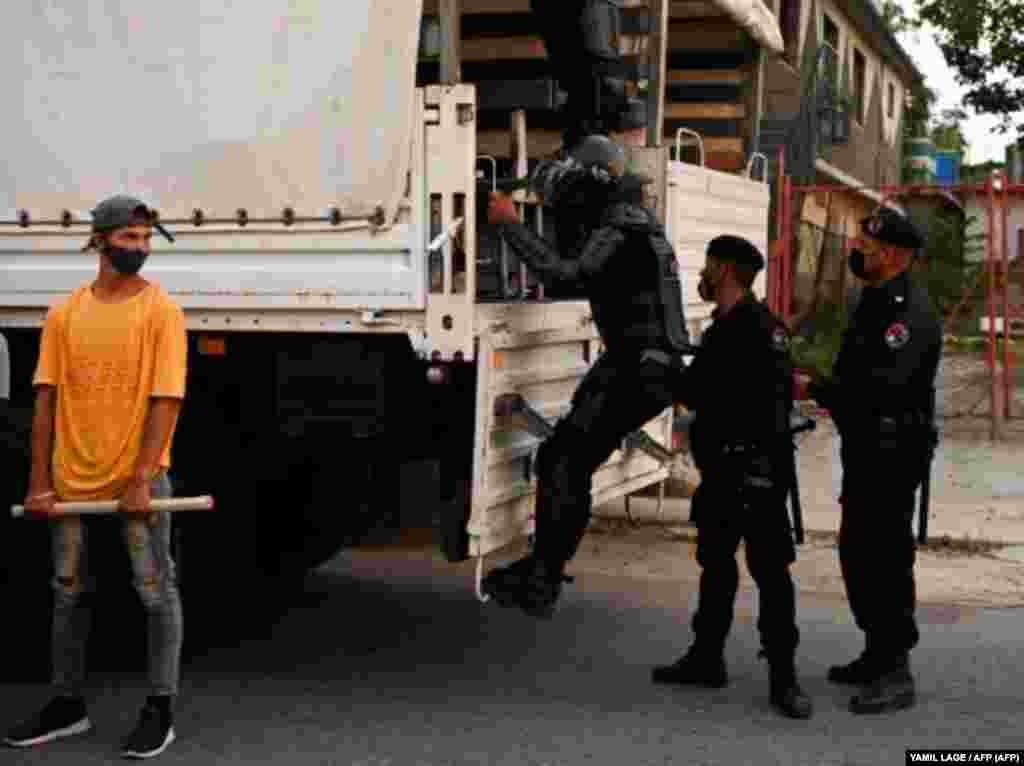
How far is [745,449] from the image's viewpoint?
6.18 meters

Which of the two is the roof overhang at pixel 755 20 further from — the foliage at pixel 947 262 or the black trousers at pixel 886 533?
the foliage at pixel 947 262

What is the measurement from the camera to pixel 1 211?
6676 mm

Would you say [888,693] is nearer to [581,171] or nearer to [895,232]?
[895,232]

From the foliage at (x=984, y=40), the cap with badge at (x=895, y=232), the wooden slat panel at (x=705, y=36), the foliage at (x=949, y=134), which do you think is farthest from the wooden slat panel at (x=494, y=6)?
the foliage at (x=949, y=134)

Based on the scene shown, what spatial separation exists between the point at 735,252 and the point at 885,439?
835mm

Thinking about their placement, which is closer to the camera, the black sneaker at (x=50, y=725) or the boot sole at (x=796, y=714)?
the black sneaker at (x=50, y=725)

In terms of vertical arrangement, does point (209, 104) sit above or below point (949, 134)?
below

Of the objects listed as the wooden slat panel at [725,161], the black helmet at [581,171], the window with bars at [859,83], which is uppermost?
the window with bars at [859,83]

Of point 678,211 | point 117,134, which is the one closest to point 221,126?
point 117,134

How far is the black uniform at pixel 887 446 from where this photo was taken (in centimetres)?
614

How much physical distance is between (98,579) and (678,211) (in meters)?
2.94

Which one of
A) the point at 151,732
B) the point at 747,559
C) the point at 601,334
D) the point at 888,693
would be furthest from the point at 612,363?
the point at 151,732

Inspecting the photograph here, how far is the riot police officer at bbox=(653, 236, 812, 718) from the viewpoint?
20.1 feet

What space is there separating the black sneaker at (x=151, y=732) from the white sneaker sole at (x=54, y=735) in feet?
0.67
